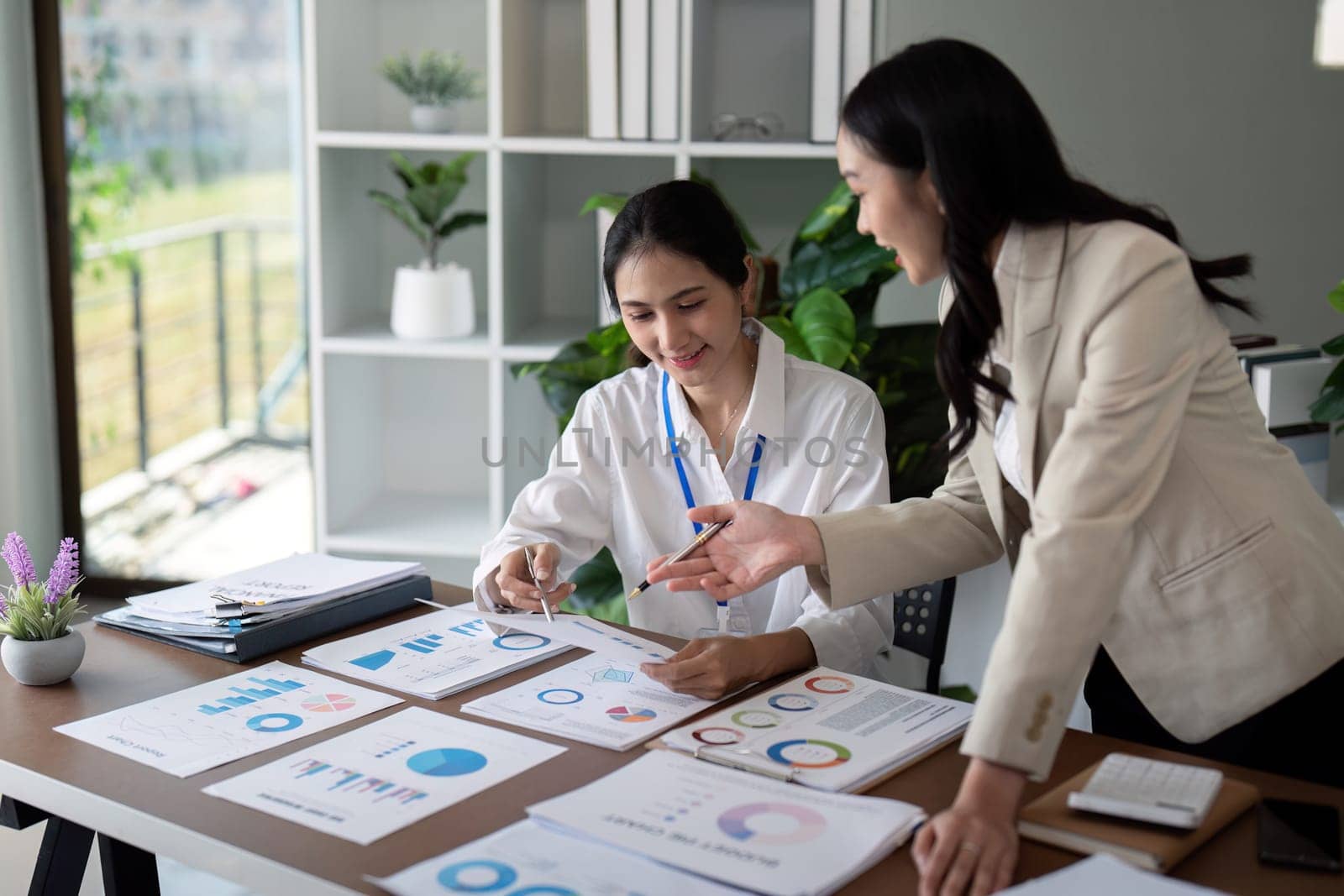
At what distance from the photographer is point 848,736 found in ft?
4.61

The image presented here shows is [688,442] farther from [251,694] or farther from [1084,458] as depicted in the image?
[1084,458]

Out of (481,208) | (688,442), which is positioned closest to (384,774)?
(688,442)

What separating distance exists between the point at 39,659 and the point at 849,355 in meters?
1.53

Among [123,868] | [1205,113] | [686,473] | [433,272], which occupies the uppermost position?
[1205,113]

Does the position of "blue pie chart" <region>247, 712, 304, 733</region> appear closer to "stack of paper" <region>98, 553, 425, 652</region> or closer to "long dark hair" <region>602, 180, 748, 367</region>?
"stack of paper" <region>98, 553, 425, 652</region>

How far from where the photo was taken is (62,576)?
1.64m

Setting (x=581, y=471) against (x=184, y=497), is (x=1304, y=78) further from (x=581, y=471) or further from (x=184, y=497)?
(x=184, y=497)

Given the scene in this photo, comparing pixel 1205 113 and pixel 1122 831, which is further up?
pixel 1205 113

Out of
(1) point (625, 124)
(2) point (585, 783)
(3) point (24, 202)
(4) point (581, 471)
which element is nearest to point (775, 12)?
(1) point (625, 124)

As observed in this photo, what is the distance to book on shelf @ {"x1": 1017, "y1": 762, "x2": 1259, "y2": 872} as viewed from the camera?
3.71 ft

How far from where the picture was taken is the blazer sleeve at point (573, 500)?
1.99 m

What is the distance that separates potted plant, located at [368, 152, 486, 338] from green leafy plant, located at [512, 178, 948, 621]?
20.3 inches

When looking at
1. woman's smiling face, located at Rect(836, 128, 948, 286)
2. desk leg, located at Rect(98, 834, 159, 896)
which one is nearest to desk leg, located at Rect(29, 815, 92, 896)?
desk leg, located at Rect(98, 834, 159, 896)

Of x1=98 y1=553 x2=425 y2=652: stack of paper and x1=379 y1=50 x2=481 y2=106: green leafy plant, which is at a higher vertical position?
x1=379 y1=50 x2=481 y2=106: green leafy plant
